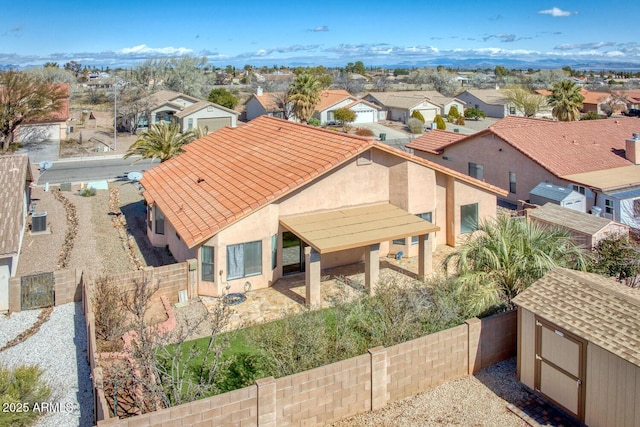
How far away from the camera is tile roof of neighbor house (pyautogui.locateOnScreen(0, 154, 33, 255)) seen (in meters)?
19.4

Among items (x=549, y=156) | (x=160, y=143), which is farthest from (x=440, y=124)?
(x=160, y=143)

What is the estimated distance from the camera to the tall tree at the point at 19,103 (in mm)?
52938

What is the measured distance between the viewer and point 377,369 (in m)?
12.6

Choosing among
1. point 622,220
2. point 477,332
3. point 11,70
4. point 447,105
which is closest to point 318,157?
point 477,332

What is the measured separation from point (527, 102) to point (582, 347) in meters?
76.1

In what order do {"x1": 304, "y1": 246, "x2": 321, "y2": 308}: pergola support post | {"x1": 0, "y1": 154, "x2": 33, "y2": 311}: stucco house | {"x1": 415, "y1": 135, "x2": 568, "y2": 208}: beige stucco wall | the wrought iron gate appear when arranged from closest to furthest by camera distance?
the wrought iron gate
{"x1": 0, "y1": 154, "x2": 33, "y2": 311}: stucco house
{"x1": 304, "y1": 246, "x2": 321, "y2": 308}: pergola support post
{"x1": 415, "y1": 135, "x2": 568, "y2": 208}: beige stucco wall

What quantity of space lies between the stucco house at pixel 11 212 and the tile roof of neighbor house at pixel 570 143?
93.6 feet

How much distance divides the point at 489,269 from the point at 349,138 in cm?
963

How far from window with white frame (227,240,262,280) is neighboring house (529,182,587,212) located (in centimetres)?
1830

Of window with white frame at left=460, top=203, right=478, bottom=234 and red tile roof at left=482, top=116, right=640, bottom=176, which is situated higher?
red tile roof at left=482, top=116, right=640, bottom=176

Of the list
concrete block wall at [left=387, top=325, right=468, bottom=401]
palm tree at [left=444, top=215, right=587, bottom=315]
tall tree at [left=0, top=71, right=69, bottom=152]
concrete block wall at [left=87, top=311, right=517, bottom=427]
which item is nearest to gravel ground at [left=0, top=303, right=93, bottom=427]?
concrete block wall at [left=87, top=311, right=517, bottom=427]

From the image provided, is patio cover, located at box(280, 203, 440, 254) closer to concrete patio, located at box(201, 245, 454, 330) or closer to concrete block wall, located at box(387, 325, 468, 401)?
concrete patio, located at box(201, 245, 454, 330)

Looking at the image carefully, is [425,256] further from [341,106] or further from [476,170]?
[341,106]

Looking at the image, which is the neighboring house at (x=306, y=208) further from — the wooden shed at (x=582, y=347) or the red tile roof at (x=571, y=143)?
the red tile roof at (x=571, y=143)
